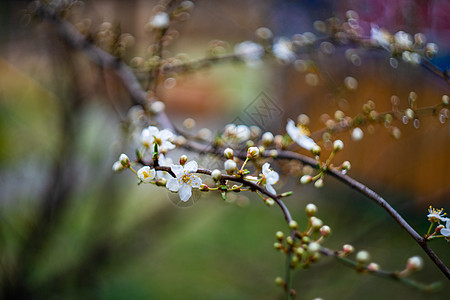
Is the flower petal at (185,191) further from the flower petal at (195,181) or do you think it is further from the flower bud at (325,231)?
the flower bud at (325,231)

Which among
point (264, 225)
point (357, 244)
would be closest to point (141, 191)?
point (264, 225)

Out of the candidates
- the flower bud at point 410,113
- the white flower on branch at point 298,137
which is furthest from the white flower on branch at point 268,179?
the flower bud at point 410,113

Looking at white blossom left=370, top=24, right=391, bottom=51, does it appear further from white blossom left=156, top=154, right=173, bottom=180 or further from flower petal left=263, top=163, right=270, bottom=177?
white blossom left=156, top=154, right=173, bottom=180

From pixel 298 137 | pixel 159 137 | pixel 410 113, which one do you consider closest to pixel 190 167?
pixel 159 137

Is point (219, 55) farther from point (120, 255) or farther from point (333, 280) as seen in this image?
point (120, 255)

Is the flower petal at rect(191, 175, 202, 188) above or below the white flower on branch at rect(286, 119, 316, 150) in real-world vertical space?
below

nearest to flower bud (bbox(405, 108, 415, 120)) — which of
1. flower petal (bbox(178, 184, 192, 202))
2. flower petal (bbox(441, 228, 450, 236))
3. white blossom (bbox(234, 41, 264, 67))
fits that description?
flower petal (bbox(441, 228, 450, 236))

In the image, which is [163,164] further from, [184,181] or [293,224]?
[293,224]
